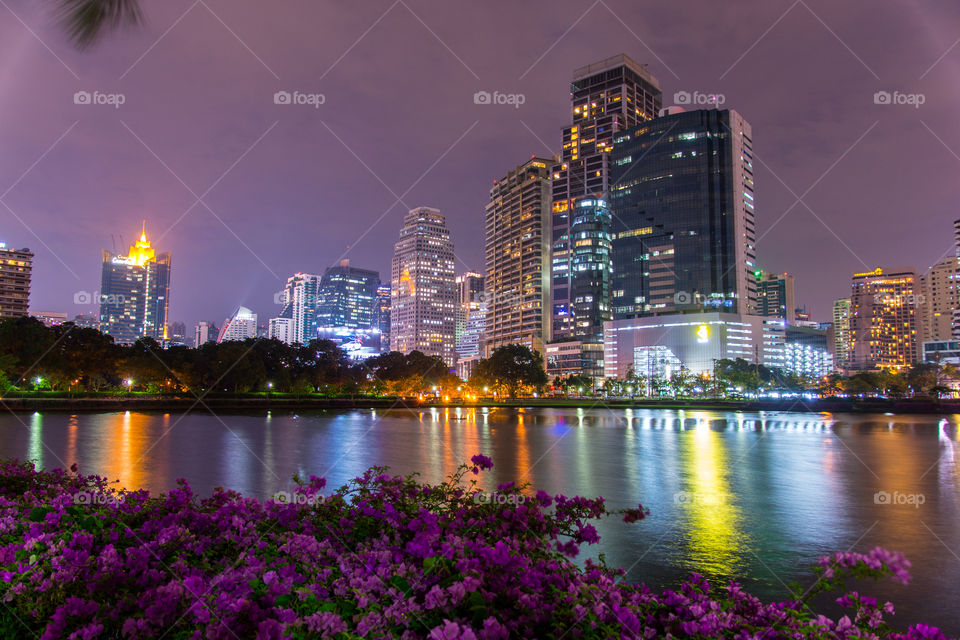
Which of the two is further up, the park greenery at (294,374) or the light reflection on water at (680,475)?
the park greenery at (294,374)

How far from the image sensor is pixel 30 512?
684cm

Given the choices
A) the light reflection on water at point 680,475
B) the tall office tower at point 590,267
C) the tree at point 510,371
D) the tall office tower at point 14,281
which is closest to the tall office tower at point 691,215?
the tall office tower at point 590,267

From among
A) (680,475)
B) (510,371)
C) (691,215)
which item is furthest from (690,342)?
(680,475)

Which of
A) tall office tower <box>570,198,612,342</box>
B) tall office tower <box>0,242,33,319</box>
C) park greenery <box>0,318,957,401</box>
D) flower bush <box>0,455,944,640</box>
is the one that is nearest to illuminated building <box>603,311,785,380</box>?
park greenery <box>0,318,957,401</box>

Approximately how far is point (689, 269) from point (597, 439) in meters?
136

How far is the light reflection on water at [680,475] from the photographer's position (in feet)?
33.4

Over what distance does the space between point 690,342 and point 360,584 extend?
168m

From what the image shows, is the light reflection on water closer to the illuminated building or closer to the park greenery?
the park greenery

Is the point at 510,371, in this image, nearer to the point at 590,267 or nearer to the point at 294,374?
the point at 294,374

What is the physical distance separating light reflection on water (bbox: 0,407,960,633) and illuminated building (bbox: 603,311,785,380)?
398 ft

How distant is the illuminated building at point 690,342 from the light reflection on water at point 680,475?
121211 millimetres

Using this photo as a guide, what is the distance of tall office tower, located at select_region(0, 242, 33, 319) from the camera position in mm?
164375

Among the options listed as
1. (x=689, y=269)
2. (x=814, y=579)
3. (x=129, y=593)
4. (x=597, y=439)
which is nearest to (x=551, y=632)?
(x=129, y=593)

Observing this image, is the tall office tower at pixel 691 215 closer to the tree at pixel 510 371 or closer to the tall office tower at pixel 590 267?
the tall office tower at pixel 590 267
